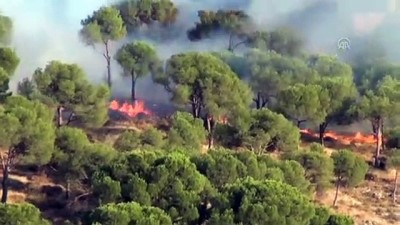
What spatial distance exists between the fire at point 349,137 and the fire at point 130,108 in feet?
21.0

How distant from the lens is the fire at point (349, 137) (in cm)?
4578

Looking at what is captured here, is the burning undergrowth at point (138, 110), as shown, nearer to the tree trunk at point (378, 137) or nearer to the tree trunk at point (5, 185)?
the tree trunk at point (378, 137)

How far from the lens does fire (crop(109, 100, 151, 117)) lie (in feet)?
150

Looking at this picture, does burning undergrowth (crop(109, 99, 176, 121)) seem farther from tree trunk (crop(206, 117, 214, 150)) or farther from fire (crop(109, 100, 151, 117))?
tree trunk (crop(206, 117, 214, 150))

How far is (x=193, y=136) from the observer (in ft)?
122

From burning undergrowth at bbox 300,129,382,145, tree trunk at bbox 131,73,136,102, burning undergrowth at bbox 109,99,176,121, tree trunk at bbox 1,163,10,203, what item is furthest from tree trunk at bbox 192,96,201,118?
tree trunk at bbox 1,163,10,203

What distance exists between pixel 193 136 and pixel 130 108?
32.9 ft

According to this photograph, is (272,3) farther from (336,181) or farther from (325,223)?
(325,223)

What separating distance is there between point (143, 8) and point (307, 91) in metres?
14.8

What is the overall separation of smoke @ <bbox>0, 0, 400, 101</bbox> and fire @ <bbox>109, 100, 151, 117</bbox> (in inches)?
176

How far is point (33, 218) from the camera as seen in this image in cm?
2848

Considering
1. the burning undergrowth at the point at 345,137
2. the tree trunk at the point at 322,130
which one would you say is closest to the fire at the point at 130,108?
the burning undergrowth at the point at 345,137

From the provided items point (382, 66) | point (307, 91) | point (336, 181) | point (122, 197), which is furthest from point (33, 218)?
point (382, 66)

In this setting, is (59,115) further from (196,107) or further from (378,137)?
(378,137)
